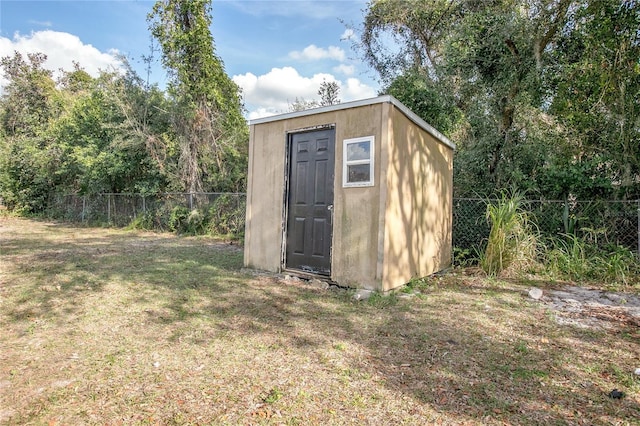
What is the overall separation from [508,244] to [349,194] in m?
2.91

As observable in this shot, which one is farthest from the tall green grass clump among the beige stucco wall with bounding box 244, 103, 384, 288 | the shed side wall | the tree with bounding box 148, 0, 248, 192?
the tree with bounding box 148, 0, 248, 192

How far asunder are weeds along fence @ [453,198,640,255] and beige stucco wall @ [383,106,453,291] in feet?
3.26

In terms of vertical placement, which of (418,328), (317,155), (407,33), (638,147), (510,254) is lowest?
(418,328)

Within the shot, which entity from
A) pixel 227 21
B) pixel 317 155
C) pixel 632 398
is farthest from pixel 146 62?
pixel 632 398

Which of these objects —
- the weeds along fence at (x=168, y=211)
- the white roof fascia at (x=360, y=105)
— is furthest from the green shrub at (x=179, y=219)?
the white roof fascia at (x=360, y=105)

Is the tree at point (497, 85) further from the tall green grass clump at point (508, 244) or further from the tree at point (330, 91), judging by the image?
the tree at point (330, 91)

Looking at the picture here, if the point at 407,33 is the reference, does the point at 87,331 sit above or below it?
below

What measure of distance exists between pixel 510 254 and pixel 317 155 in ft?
11.3

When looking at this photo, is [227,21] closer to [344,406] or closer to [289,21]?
[289,21]

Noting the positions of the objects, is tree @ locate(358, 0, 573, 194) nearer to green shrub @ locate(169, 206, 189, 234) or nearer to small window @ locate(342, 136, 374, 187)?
small window @ locate(342, 136, 374, 187)

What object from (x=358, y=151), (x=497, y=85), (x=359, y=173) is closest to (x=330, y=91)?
(x=497, y=85)

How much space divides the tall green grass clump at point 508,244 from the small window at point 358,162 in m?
2.49

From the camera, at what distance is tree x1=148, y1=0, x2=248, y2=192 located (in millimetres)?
11938

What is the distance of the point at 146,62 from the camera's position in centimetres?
1302
